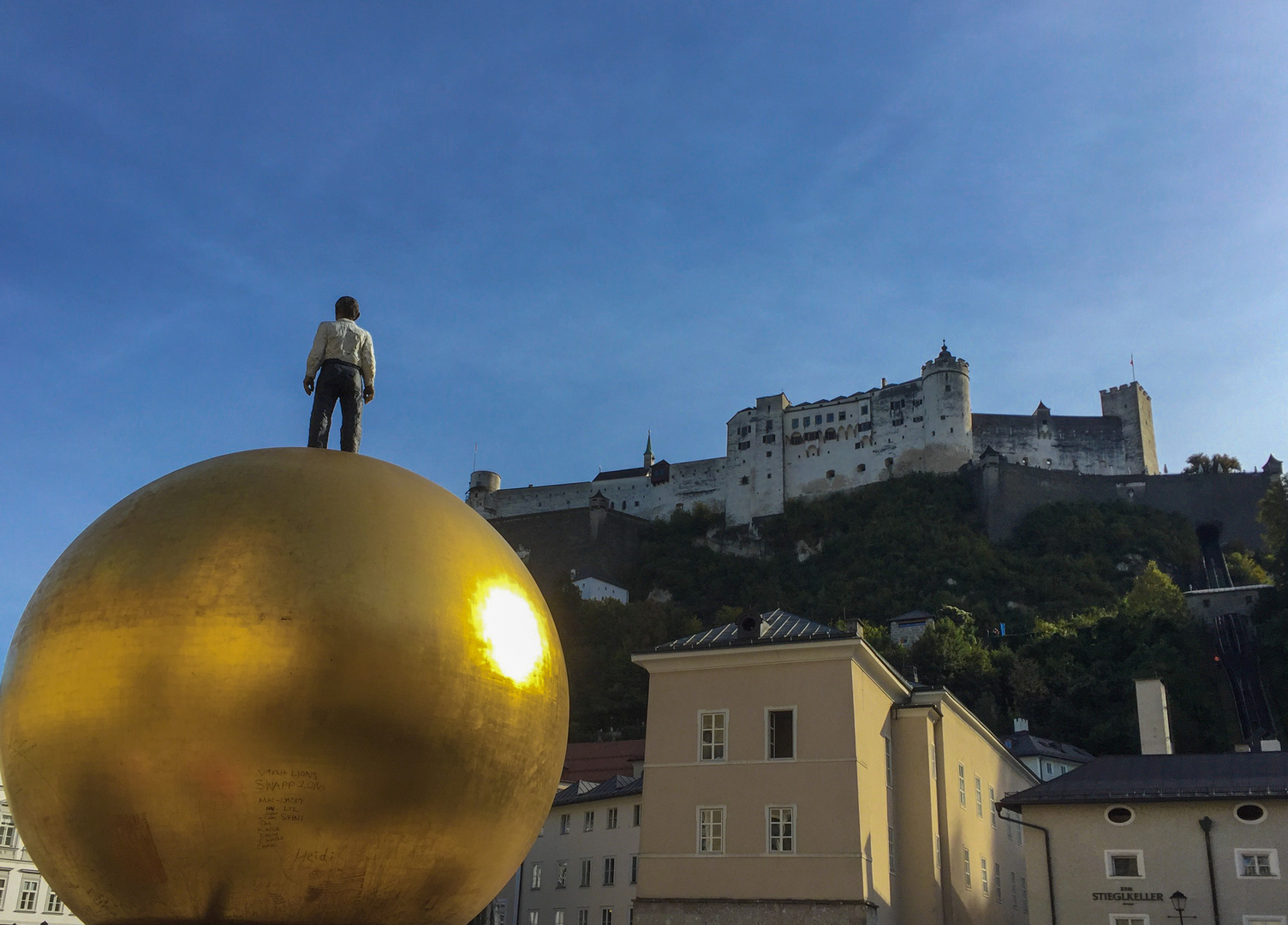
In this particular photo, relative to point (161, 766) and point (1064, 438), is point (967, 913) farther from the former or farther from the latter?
point (1064, 438)

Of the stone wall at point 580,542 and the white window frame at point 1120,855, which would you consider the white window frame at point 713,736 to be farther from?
the stone wall at point 580,542

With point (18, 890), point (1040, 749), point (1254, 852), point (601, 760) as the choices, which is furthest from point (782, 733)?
point (18, 890)

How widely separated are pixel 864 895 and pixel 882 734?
5.19 metres

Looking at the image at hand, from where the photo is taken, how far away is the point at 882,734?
29.3 m

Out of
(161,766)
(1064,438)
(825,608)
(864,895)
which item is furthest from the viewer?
(1064,438)

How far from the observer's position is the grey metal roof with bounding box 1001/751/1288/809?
25.5m

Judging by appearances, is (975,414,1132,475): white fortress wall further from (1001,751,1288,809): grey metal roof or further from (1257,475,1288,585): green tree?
(1001,751,1288,809): grey metal roof

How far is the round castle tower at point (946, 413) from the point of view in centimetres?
9925

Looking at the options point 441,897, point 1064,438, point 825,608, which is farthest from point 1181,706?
point 441,897

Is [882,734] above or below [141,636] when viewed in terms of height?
above

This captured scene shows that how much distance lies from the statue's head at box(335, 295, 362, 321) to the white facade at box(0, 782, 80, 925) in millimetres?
40456

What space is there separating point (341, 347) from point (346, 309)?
29 centimetres

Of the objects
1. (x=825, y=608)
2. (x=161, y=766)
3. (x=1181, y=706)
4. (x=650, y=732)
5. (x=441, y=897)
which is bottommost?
(x=441, y=897)

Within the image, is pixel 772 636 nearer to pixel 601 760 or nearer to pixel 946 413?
pixel 601 760
